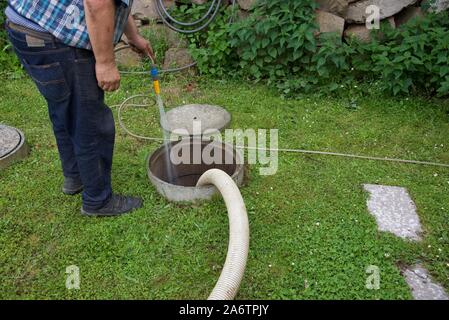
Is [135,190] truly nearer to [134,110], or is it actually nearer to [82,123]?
[82,123]

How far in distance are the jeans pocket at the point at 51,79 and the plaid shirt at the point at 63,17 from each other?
0.56 feet

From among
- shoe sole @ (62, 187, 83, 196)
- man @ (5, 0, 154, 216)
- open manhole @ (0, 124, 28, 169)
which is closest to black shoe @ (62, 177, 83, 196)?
shoe sole @ (62, 187, 83, 196)

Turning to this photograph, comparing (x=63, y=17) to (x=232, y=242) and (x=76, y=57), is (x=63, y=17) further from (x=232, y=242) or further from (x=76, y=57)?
(x=232, y=242)

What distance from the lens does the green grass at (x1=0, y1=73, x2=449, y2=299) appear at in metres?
2.27

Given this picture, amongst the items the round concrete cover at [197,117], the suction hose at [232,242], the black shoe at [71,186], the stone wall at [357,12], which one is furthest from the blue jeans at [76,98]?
the stone wall at [357,12]

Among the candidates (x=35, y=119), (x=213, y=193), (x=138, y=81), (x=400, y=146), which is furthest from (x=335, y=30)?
(x=35, y=119)

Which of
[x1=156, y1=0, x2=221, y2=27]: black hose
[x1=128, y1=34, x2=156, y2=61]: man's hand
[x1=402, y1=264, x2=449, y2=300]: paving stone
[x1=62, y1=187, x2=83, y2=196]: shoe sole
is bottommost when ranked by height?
[x1=402, y1=264, x2=449, y2=300]: paving stone

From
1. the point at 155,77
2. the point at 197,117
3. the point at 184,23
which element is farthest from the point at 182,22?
the point at 155,77

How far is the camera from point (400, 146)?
338cm

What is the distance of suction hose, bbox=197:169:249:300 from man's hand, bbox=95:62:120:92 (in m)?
0.86

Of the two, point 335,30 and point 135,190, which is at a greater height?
point 335,30

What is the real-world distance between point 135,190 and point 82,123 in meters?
0.80

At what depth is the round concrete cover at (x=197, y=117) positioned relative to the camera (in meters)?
3.72

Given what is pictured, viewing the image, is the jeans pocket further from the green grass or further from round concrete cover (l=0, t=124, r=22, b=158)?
round concrete cover (l=0, t=124, r=22, b=158)
